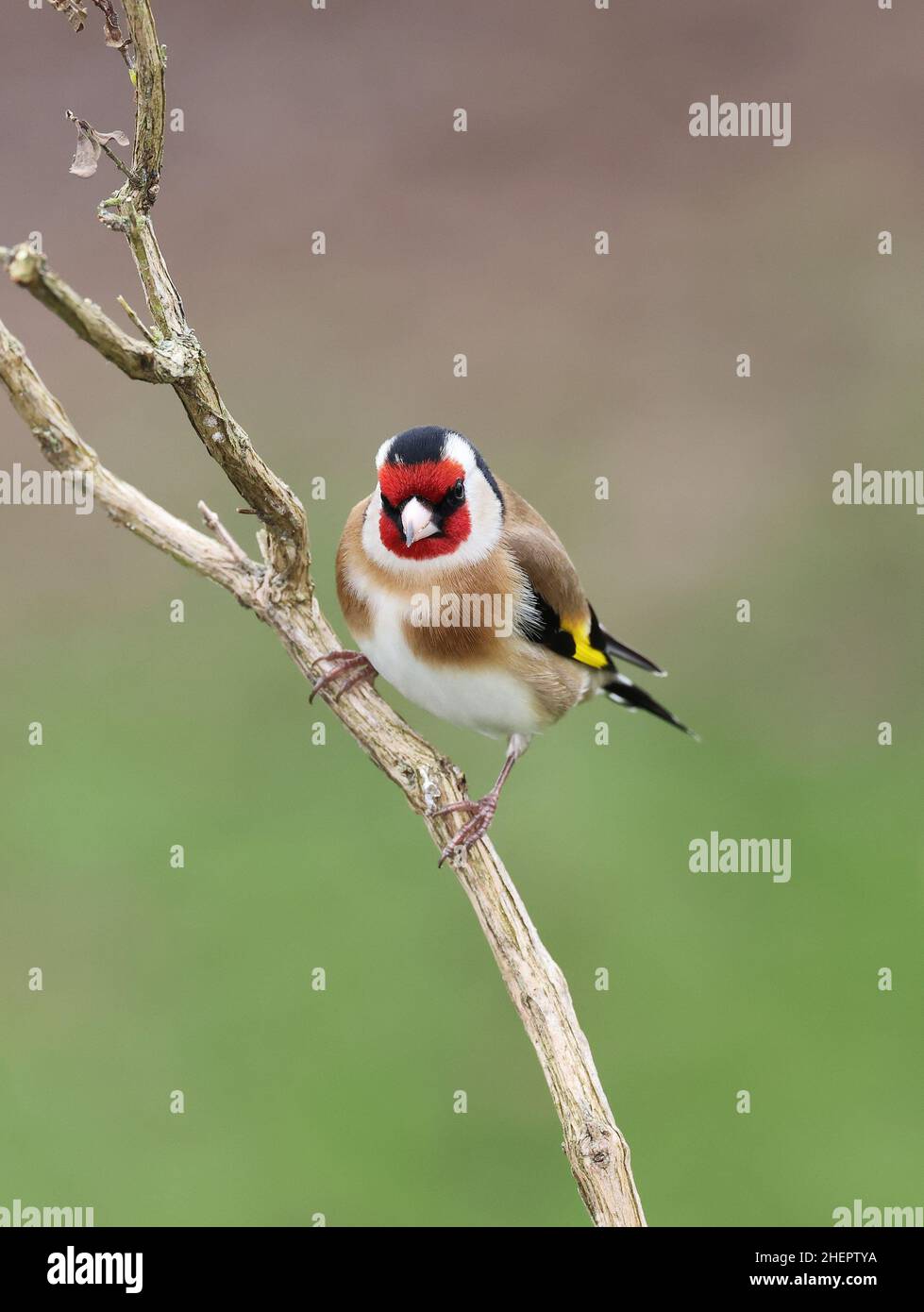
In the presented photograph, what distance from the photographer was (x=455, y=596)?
4.36m

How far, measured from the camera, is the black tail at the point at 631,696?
5.12m

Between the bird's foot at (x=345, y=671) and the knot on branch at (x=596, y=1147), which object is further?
the bird's foot at (x=345, y=671)

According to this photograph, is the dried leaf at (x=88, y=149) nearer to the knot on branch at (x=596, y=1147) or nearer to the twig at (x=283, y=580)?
the twig at (x=283, y=580)

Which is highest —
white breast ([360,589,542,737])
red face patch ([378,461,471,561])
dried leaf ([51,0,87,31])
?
dried leaf ([51,0,87,31])

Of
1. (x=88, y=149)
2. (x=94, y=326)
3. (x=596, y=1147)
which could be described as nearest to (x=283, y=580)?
(x=94, y=326)

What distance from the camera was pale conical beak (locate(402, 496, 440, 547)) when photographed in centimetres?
394

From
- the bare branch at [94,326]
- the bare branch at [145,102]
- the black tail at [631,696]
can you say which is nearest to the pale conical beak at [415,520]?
the bare branch at [94,326]

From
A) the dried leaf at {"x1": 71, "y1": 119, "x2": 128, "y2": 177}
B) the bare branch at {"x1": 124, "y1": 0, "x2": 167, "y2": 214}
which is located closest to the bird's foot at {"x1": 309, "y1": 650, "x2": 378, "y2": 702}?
the bare branch at {"x1": 124, "y1": 0, "x2": 167, "y2": 214}

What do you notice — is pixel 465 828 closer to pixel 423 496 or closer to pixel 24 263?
pixel 423 496

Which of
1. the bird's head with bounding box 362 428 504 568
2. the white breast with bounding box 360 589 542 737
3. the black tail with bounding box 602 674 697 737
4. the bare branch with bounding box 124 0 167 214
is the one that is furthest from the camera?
the black tail with bounding box 602 674 697 737

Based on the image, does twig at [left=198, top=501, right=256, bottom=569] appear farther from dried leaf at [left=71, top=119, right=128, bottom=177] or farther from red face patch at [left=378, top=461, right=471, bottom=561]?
dried leaf at [left=71, top=119, right=128, bottom=177]

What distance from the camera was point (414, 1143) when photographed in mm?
6520

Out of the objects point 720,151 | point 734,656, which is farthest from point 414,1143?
point 720,151

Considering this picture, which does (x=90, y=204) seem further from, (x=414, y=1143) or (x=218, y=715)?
(x=414, y=1143)
